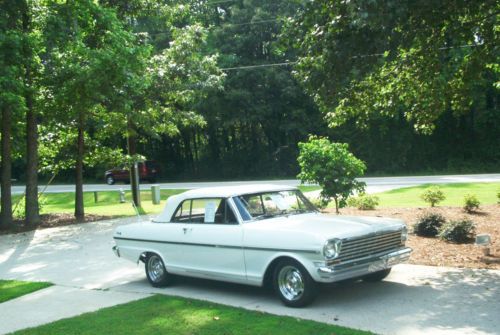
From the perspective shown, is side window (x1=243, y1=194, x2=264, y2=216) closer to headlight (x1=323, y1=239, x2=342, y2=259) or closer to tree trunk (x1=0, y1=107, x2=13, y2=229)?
headlight (x1=323, y1=239, x2=342, y2=259)

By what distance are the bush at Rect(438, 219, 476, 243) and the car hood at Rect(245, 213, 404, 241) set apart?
399 cm

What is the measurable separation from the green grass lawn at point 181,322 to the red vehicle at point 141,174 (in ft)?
120

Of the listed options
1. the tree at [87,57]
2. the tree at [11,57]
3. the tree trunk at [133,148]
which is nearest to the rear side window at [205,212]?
the tree at [11,57]

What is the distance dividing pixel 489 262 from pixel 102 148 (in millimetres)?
15478

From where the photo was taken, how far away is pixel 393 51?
8.77 metres

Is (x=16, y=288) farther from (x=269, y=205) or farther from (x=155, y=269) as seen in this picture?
(x=269, y=205)

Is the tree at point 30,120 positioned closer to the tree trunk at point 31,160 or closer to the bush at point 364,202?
the tree trunk at point 31,160

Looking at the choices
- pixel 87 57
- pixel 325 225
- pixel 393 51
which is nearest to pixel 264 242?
pixel 325 225

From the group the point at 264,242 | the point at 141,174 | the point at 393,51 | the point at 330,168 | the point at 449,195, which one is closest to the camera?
the point at 264,242

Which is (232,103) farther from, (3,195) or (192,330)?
(192,330)

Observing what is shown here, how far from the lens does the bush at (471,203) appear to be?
15.6 meters

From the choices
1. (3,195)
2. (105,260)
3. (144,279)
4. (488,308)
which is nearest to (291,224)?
(488,308)

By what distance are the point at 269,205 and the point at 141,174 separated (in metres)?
36.4

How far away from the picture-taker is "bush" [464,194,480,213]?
51.1 feet
